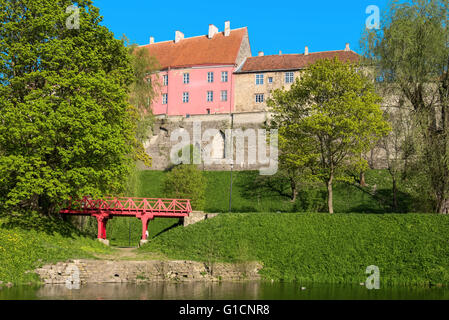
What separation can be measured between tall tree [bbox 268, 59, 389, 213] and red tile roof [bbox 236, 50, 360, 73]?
2521cm

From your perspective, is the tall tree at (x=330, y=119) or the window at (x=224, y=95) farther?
the window at (x=224, y=95)

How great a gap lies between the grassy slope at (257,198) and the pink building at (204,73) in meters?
14.4

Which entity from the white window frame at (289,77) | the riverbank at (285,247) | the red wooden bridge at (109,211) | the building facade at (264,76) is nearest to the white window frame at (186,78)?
the building facade at (264,76)

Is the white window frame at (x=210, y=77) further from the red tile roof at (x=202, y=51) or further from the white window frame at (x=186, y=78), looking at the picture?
the white window frame at (x=186, y=78)

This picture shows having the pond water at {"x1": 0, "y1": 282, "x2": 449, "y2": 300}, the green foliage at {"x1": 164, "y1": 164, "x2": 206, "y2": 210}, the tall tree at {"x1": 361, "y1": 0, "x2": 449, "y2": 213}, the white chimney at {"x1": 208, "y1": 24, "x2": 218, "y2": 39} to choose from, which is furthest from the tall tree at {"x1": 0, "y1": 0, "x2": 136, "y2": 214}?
the white chimney at {"x1": 208, "y1": 24, "x2": 218, "y2": 39}

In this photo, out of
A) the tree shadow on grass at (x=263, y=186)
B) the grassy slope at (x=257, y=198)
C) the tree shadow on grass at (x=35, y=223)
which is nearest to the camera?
the tree shadow on grass at (x=35, y=223)

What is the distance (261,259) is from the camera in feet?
87.7

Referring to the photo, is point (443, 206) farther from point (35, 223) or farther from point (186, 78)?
point (186, 78)

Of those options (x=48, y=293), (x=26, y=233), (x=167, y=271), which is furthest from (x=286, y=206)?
(x=48, y=293)

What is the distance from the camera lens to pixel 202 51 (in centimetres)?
6347

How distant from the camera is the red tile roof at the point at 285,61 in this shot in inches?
2265

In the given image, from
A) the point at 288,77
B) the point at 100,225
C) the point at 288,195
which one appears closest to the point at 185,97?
the point at 288,77

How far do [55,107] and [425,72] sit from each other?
20.6 m
